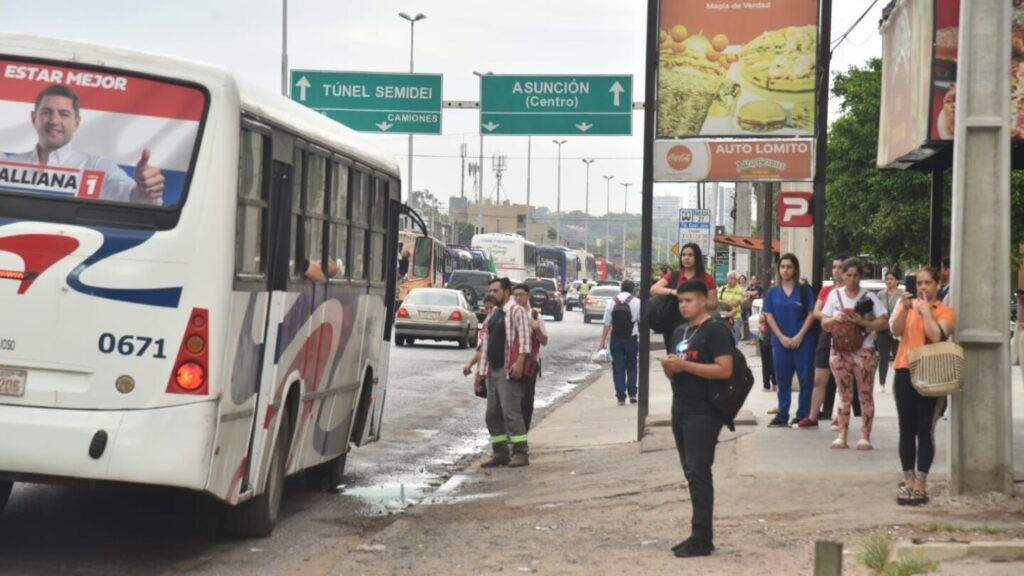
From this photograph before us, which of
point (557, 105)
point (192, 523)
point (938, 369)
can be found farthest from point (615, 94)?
point (192, 523)

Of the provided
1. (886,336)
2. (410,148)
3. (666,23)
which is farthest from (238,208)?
(410,148)

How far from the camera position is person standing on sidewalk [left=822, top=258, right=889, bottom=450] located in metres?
14.4

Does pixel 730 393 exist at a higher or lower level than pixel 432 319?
higher

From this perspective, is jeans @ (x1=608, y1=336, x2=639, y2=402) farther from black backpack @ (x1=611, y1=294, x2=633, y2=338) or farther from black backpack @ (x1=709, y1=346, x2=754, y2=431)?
black backpack @ (x1=709, y1=346, x2=754, y2=431)

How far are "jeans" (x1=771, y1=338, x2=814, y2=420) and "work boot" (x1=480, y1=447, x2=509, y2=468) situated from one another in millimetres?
2789

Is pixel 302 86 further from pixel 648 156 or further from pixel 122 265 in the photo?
pixel 122 265

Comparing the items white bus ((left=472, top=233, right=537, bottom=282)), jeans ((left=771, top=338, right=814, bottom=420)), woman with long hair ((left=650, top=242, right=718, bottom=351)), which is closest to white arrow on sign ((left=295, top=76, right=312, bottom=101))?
jeans ((left=771, top=338, right=814, bottom=420))

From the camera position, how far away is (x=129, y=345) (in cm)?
858

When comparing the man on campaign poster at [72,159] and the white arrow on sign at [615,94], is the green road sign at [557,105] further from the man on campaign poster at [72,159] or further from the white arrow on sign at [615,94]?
the man on campaign poster at [72,159]

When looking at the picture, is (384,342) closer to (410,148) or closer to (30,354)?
(30,354)

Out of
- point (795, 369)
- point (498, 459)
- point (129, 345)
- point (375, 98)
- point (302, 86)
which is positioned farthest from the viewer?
point (375, 98)

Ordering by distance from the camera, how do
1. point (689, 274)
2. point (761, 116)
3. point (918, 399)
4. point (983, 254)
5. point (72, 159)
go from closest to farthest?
point (72, 159) → point (983, 254) → point (918, 399) → point (689, 274) → point (761, 116)

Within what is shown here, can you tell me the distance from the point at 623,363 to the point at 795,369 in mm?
7541

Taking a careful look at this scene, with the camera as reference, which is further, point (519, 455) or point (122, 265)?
point (519, 455)
